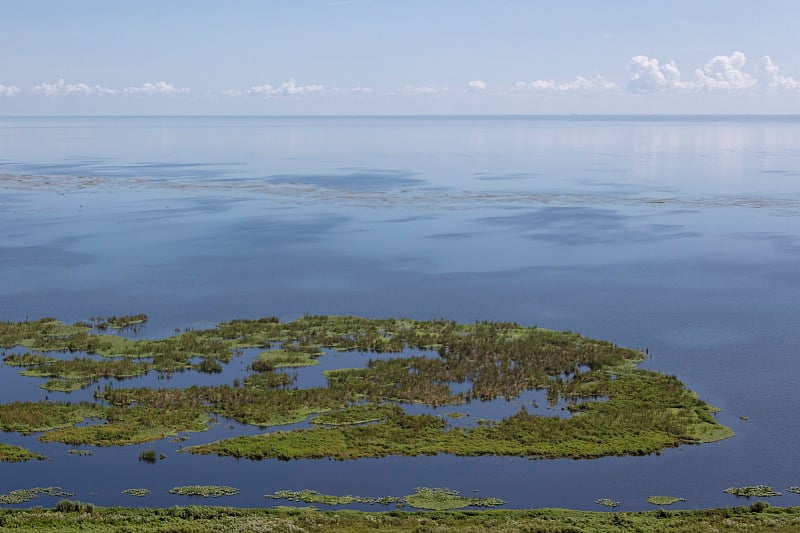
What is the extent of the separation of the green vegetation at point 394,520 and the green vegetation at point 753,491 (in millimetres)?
1695

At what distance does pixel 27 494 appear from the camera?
38125 millimetres

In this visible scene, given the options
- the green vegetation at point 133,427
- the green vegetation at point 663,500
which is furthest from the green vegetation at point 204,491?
the green vegetation at point 663,500

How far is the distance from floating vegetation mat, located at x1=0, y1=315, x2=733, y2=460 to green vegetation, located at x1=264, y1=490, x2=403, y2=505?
4047 mm

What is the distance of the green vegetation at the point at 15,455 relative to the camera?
41.7 metres

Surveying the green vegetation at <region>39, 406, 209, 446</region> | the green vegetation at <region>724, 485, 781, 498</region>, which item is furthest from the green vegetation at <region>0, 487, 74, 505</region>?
the green vegetation at <region>724, 485, 781, 498</region>

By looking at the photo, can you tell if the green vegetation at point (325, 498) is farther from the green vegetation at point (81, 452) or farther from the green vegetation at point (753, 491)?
the green vegetation at point (753, 491)

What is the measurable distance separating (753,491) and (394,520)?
16.4 meters

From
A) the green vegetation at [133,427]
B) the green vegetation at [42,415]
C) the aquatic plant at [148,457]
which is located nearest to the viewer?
the aquatic plant at [148,457]

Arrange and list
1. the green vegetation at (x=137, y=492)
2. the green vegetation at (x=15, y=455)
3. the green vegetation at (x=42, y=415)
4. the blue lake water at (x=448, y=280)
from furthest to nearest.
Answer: the green vegetation at (x=42, y=415) → the green vegetation at (x=15, y=455) → the blue lake water at (x=448, y=280) → the green vegetation at (x=137, y=492)

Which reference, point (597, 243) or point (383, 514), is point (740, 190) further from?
point (383, 514)

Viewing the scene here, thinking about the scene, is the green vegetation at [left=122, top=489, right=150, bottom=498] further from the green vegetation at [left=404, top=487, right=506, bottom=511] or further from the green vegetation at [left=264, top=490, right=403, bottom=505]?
the green vegetation at [left=404, top=487, right=506, bottom=511]

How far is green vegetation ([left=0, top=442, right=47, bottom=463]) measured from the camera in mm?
41741

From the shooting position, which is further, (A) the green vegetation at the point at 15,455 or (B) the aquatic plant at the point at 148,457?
(B) the aquatic plant at the point at 148,457

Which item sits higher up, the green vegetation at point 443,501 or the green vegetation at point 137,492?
the green vegetation at point 137,492
